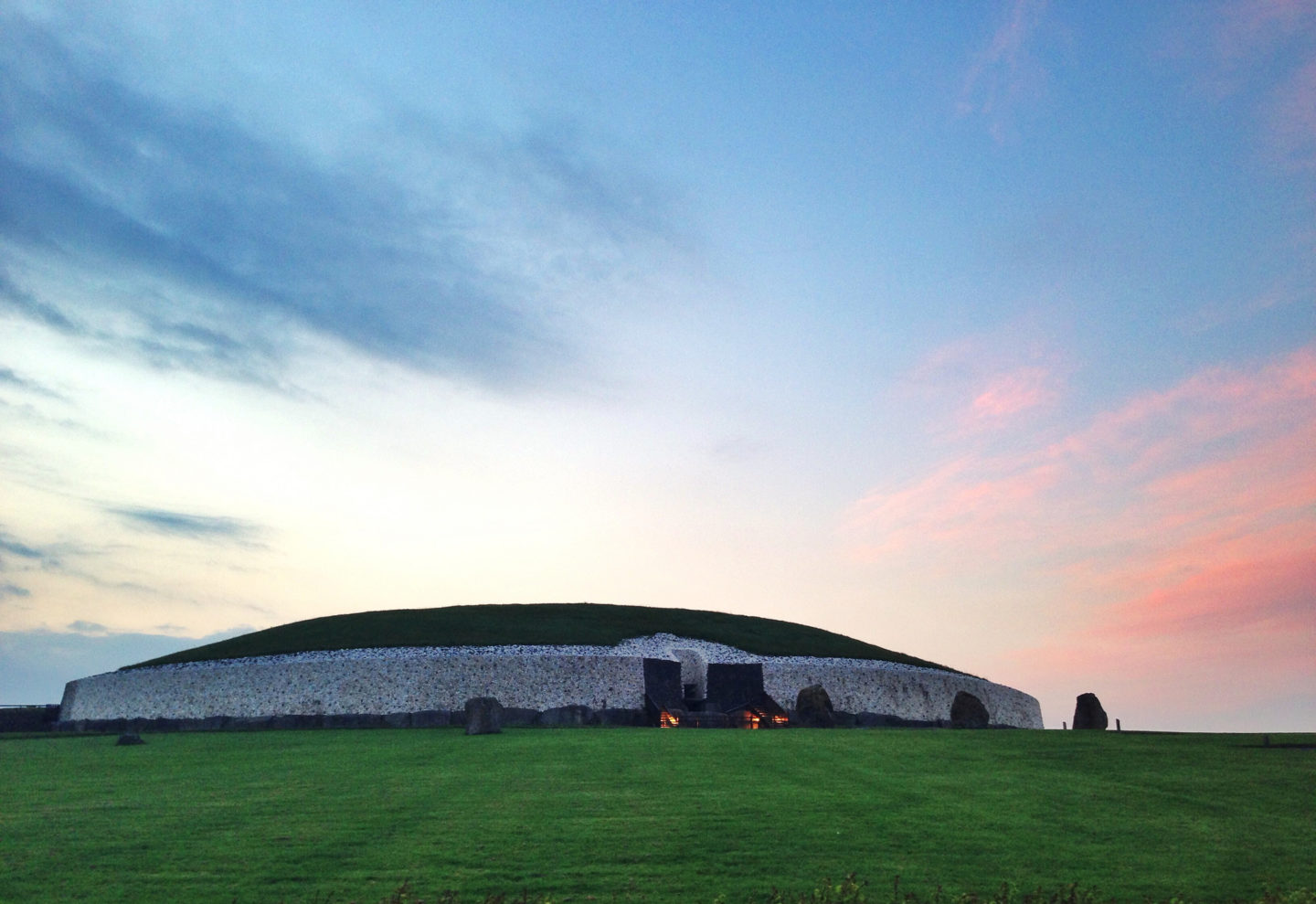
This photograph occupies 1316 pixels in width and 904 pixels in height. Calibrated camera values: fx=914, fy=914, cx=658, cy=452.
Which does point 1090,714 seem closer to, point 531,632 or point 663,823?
point 531,632

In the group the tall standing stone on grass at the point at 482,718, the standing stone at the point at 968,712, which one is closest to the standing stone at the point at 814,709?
the standing stone at the point at 968,712

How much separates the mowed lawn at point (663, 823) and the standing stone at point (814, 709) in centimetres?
1523

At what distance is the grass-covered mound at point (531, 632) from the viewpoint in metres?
48.7

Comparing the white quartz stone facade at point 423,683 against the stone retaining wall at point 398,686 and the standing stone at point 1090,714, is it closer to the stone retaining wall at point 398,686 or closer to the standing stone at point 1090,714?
the stone retaining wall at point 398,686

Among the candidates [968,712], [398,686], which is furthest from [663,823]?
[968,712]

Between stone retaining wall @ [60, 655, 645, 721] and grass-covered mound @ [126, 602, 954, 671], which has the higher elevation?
grass-covered mound @ [126, 602, 954, 671]

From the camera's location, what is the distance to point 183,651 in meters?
Answer: 53.1

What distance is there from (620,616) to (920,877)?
146 ft

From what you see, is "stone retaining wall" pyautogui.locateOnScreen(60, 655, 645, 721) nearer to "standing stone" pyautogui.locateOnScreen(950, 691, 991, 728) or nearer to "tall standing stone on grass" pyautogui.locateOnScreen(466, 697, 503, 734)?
"tall standing stone on grass" pyautogui.locateOnScreen(466, 697, 503, 734)

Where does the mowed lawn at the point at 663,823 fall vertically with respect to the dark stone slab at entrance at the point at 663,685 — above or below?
below

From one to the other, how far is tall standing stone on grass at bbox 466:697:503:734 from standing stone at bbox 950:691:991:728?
2763 centimetres

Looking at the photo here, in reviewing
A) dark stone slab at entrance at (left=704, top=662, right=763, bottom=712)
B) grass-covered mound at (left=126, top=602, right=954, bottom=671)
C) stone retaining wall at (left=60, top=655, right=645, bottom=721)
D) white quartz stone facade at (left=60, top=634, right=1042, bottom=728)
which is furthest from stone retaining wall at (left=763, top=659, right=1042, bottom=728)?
stone retaining wall at (left=60, top=655, right=645, bottom=721)

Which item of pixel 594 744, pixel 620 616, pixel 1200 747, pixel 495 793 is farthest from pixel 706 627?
pixel 495 793

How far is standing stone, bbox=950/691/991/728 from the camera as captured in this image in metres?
49.8
